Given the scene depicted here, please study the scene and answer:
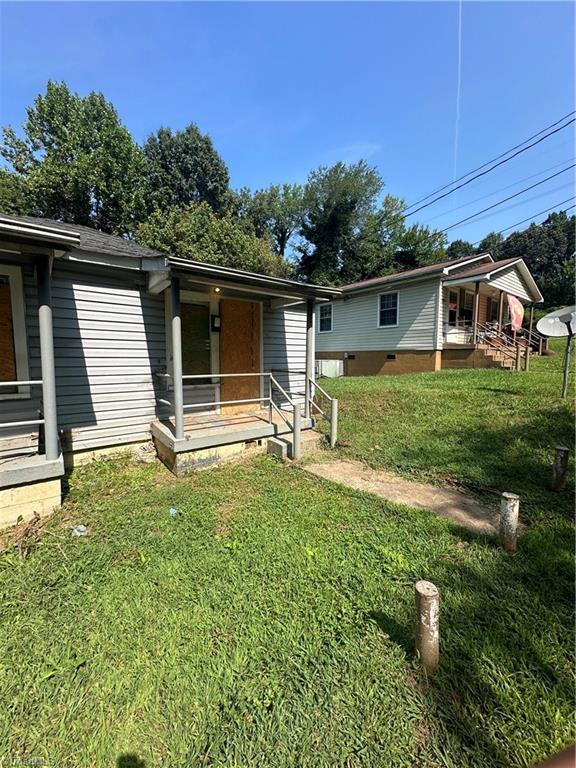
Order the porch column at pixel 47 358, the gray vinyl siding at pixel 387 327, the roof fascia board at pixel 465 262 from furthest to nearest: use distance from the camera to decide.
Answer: the gray vinyl siding at pixel 387 327 → the roof fascia board at pixel 465 262 → the porch column at pixel 47 358

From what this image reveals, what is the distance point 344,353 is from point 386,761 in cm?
1539

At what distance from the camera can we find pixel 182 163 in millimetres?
24719

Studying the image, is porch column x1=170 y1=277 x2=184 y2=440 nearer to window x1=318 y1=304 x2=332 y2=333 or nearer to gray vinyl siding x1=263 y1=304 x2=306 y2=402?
gray vinyl siding x1=263 y1=304 x2=306 y2=402

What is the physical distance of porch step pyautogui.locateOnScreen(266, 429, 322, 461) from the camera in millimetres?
5555

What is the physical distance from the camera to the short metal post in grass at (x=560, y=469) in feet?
12.5

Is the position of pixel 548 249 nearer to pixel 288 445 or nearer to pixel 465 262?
pixel 465 262

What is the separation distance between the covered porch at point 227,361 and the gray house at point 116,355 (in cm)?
2

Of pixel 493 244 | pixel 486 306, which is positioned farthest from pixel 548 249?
pixel 486 306

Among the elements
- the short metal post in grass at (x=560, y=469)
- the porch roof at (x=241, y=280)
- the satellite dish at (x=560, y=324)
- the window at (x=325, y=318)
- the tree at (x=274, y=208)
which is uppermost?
the tree at (x=274, y=208)

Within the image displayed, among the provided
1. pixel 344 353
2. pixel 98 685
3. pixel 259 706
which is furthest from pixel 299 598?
pixel 344 353

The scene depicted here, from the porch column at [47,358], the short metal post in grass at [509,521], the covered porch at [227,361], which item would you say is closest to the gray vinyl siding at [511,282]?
the covered porch at [227,361]

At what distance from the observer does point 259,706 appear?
5.83 feet

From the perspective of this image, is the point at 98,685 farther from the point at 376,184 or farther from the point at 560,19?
the point at 376,184

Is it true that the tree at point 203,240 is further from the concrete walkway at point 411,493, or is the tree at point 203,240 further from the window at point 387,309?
the concrete walkway at point 411,493
